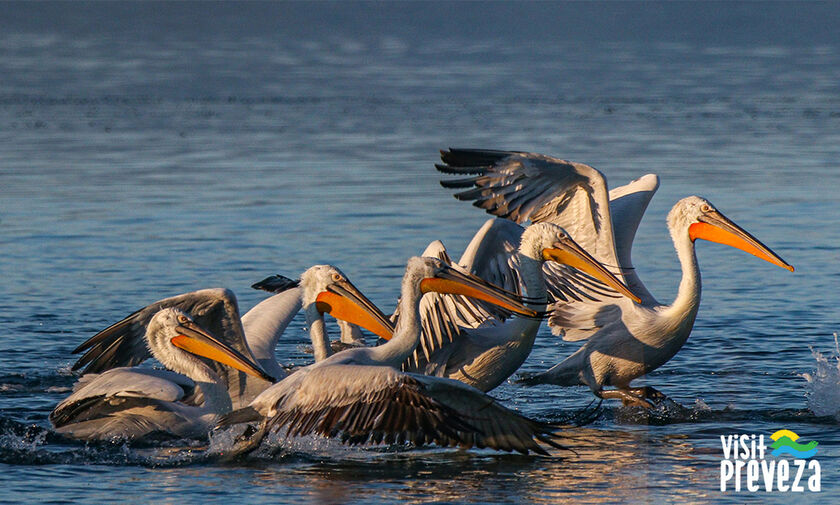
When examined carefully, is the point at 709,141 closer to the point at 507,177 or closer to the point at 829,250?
the point at 829,250

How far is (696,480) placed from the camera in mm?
7254

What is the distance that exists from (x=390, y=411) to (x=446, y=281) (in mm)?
1286

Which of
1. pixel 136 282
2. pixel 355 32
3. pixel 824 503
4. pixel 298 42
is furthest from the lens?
pixel 355 32

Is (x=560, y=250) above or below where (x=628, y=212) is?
below

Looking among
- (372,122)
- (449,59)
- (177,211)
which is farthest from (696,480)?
(449,59)

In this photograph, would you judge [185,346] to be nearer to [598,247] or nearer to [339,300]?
[339,300]

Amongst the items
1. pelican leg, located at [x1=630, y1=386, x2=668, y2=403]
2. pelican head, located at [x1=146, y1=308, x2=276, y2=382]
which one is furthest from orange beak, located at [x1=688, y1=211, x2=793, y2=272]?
pelican head, located at [x1=146, y1=308, x2=276, y2=382]

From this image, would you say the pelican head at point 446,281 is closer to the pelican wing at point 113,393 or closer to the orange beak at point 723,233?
the pelican wing at point 113,393

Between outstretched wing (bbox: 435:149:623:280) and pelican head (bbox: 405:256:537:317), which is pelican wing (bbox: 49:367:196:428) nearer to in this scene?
pelican head (bbox: 405:256:537:317)

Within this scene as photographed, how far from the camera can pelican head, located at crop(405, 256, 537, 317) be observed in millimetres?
7953

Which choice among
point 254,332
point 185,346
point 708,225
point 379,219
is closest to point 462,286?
point 254,332

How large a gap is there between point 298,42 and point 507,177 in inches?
1950

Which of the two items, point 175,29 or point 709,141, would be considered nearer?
point 709,141

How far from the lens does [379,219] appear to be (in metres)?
14.5
